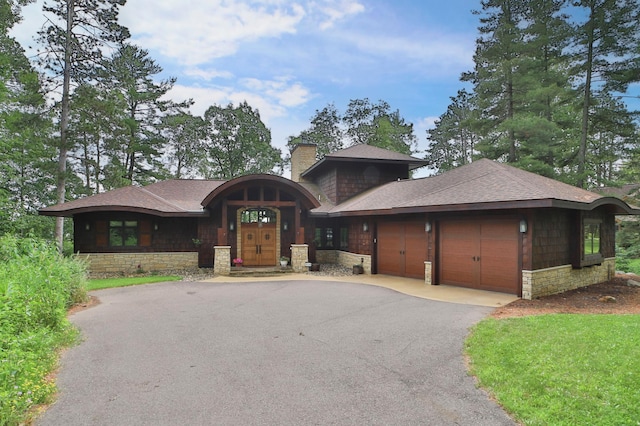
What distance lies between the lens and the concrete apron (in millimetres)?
8531

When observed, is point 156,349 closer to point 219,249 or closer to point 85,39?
point 219,249

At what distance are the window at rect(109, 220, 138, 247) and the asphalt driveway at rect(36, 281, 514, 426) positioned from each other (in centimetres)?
708

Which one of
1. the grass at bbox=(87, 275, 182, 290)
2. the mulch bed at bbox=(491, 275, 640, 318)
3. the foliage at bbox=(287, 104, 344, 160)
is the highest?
the foliage at bbox=(287, 104, 344, 160)

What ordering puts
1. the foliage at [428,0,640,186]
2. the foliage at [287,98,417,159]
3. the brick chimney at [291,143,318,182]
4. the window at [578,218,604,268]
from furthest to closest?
the foliage at [287,98,417,159] → the brick chimney at [291,143,318,182] → the foliage at [428,0,640,186] → the window at [578,218,604,268]

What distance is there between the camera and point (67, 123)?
50.7 feet

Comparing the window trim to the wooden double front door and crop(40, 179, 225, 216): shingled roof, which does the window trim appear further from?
the wooden double front door

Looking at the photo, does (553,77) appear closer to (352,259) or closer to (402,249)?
(402,249)

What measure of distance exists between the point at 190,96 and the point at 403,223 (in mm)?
22850

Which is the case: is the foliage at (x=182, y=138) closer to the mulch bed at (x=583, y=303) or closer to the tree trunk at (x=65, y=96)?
the tree trunk at (x=65, y=96)

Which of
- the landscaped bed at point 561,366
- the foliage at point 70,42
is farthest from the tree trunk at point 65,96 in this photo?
the landscaped bed at point 561,366

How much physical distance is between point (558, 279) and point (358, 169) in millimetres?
10084

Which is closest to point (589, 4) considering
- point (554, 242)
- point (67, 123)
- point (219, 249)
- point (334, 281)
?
point (554, 242)

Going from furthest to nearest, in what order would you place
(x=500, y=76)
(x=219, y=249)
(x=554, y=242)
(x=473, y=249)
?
1. (x=500, y=76)
2. (x=219, y=249)
3. (x=473, y=249)
4. (x=554, y=242)

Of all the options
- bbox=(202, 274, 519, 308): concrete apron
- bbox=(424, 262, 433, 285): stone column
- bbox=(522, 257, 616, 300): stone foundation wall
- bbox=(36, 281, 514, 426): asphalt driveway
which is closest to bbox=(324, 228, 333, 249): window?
bbox=(202, 274, 519, 308): concrete apron
